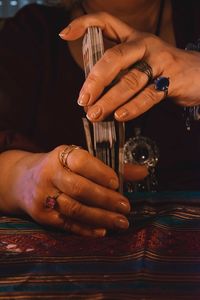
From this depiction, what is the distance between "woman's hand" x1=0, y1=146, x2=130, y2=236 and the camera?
59 centimetres

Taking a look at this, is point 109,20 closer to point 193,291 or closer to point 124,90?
point 124,90

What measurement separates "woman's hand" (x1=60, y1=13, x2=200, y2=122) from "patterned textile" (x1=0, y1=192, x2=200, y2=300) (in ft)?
0.49

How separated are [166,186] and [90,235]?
0.38m

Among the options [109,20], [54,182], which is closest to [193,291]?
[54,182]

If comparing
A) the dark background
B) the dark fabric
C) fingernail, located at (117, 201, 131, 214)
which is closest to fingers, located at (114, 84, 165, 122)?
fingernail, located at (117, 201, 131, 214)

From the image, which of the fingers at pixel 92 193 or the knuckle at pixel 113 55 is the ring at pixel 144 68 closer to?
the knuckle at pixel 113 55

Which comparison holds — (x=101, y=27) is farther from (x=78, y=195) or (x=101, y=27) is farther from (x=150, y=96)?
(x=78, y=195)

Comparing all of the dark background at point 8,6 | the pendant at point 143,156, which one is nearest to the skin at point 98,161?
the pendant at point 143,156

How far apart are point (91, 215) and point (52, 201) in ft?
0.19

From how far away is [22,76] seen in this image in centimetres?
102

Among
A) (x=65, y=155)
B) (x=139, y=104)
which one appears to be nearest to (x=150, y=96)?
(x=139, y=104)

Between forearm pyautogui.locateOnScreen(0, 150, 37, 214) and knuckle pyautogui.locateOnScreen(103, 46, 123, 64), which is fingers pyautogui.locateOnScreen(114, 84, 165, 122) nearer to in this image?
knuckle pyautogui.locateOnScreen(103, 46, 123, 64)

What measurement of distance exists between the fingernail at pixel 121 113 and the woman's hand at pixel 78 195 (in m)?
0.06

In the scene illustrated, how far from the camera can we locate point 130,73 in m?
0.61
